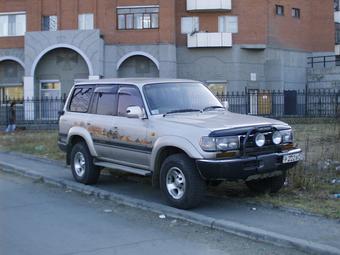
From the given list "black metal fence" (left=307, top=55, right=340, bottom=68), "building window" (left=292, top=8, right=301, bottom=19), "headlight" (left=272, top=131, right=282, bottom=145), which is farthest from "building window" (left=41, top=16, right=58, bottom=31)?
"headlight" (left=272, top=131, right=282, bottom=145)

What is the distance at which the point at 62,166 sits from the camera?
44.2 ft

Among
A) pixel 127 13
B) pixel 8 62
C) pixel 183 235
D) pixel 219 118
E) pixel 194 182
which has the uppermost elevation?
pixel 127 13

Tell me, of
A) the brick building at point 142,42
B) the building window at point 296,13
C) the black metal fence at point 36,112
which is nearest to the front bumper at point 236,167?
the black metal fence at point 36,112

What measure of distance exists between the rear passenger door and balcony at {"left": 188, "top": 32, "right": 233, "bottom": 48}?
3083cm

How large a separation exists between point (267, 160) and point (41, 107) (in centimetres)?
2832

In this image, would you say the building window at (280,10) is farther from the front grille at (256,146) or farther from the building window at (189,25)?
the front grille at (256,146)

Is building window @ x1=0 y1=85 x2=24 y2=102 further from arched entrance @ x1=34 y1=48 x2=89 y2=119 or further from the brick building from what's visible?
arched entrance @ x1=34 y1=48 x2=89 y2=119

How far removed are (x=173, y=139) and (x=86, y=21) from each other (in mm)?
34682

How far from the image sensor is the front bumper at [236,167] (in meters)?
7.70

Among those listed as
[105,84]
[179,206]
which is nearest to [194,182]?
[179,206]

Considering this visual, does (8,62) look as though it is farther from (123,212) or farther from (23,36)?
(123,212)

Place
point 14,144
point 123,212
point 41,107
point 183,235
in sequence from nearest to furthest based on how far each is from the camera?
point 183,235 < point 123,212 < point 14,144 < point 41,107

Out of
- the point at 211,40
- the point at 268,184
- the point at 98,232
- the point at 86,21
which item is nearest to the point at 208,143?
the point at 268,184

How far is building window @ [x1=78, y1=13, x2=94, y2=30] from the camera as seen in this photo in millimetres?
41250
